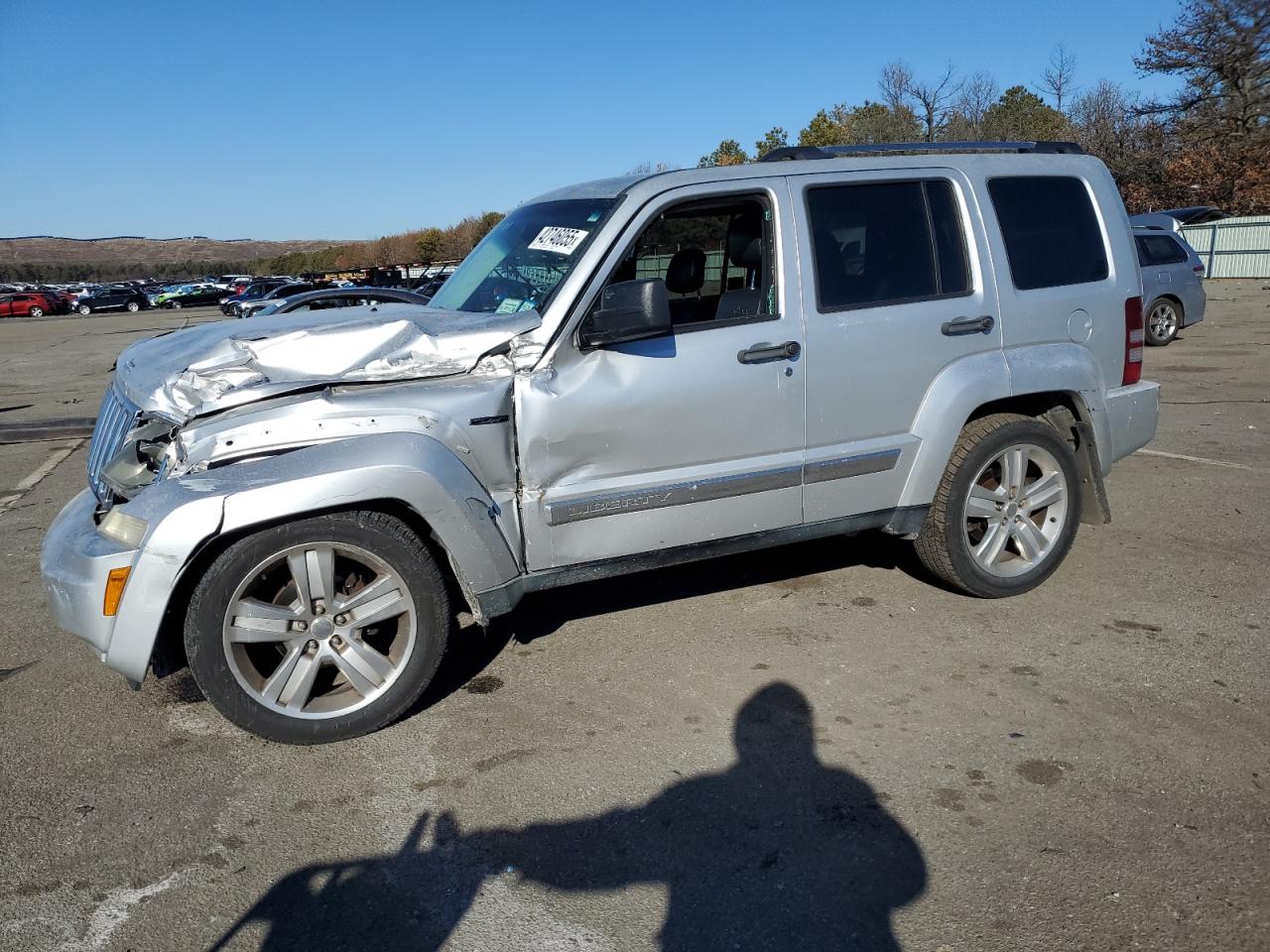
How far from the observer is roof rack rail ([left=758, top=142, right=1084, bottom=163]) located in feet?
14.8

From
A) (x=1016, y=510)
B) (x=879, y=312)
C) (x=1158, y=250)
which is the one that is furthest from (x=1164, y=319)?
(x=879, y=312)

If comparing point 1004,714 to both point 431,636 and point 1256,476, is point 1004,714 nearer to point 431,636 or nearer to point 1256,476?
point 431,636

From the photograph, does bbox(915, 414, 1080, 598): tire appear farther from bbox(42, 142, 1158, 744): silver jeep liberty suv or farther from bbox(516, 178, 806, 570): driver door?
bbox(516, 178, 806, 570): driver door

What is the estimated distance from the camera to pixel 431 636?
3697 millimetres

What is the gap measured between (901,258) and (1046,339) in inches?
34.3

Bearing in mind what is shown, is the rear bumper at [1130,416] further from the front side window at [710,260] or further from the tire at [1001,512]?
the front side window at [710,260]

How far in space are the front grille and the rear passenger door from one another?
108 inches

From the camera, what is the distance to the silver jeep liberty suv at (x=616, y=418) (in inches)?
137

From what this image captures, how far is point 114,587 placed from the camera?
11.0 feet

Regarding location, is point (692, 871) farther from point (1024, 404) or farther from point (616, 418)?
point (1024, 404)

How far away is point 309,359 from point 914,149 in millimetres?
2882

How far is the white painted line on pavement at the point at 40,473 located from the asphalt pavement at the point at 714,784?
299cm

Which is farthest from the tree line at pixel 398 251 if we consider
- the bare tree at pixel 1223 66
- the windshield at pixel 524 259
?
the windshield at pixel 524 259

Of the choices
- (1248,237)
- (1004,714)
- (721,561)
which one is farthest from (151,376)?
(1248,237)
